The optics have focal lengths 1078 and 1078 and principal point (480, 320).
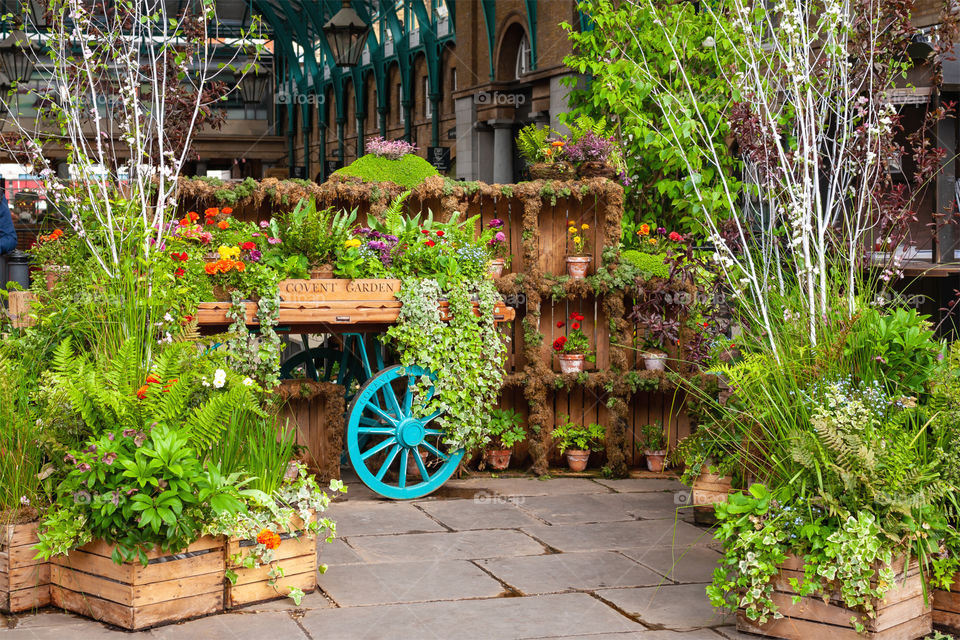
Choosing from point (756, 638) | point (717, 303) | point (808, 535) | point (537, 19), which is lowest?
point (756, 638)

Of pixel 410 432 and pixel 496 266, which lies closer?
pixel 410 432

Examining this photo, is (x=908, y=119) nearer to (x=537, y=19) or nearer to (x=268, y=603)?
(x=268, y=603)

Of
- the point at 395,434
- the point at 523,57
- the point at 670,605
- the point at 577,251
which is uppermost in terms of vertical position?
the point at 523,57

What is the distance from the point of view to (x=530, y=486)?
21.7 feet

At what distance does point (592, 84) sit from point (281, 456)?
5.41m

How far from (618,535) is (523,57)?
55.2ft

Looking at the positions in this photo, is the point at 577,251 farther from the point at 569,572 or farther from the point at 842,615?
the point at 842,615

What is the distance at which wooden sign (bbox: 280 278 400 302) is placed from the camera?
5812 millimetres

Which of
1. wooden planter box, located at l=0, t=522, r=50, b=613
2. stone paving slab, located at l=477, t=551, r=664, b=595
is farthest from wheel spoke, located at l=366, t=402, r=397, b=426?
wooden planter box, located at l=0, t=522, r=50, b=613

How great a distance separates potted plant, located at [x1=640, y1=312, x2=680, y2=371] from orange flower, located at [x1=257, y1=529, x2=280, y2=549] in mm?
3110

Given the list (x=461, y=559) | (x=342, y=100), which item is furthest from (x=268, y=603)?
(x=342, y=100)

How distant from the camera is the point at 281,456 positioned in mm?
4414

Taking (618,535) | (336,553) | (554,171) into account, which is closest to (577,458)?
(618,535)

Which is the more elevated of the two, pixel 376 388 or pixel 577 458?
pixel 376 388
